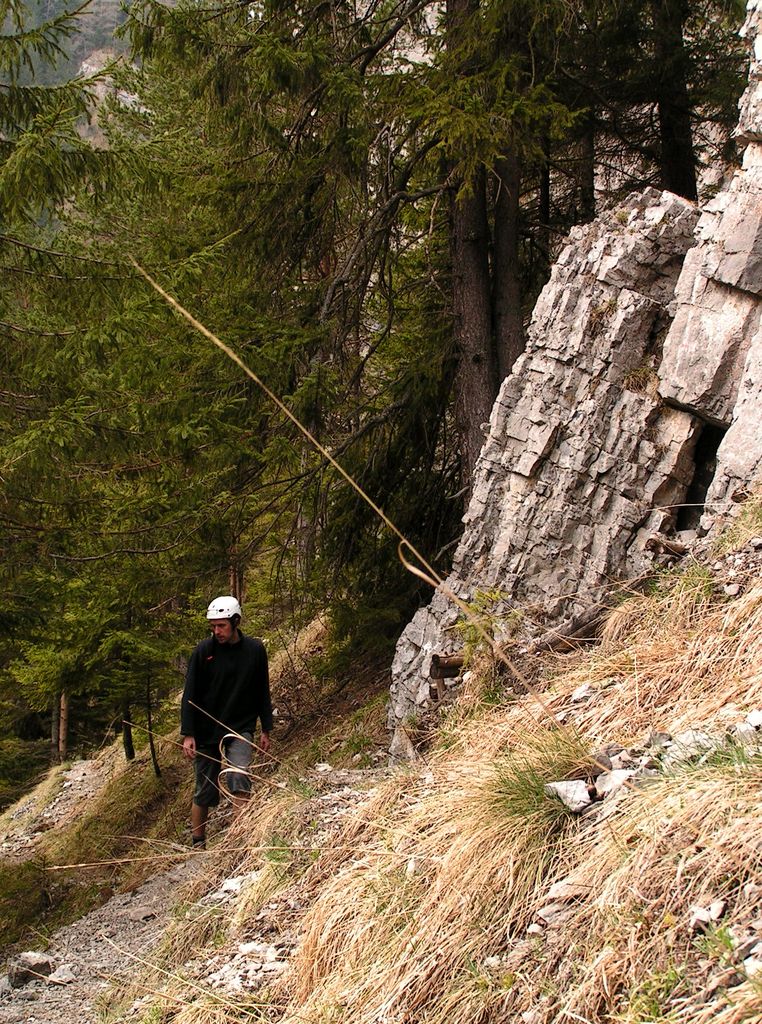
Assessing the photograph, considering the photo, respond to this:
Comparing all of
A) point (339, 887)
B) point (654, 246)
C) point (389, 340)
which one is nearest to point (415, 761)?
Answer: point (339, 887)

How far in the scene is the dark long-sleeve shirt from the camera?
6.75 m

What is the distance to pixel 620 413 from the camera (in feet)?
23.1

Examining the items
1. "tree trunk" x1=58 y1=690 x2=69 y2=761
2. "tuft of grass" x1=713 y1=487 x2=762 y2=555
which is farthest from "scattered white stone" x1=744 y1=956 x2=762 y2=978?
"tree trunk" x1=58 y1=690 x2=69 y2=761

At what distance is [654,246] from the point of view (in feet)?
23.9

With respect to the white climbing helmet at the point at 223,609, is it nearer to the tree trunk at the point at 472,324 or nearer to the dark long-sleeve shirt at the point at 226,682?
the dark long-sleeve shirt at the point at 226,682

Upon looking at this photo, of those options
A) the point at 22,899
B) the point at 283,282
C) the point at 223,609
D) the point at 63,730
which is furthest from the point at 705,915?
the point at 63,730

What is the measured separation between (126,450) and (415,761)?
3.97m

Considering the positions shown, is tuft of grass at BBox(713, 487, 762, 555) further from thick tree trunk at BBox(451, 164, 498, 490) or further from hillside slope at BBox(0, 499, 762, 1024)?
thick tree trunk at BBox(451, 164, 498, 490)

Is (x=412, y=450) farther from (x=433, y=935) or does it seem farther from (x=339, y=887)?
(x=433, y=935)

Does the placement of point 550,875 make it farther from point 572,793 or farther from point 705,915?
point 705,915

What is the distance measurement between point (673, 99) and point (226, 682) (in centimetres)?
852

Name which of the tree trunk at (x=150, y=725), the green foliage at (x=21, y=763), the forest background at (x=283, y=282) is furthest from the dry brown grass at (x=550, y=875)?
the green foliage at (x=21, y=763)

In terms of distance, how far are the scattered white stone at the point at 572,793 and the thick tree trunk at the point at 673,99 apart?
8911 mm

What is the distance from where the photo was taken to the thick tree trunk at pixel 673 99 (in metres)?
10.1
